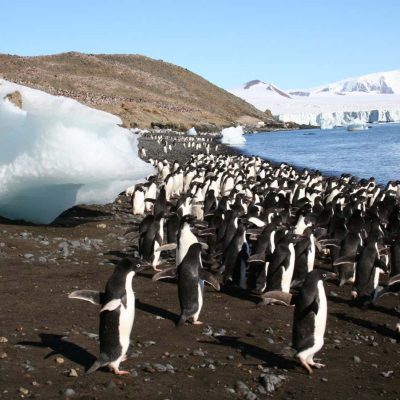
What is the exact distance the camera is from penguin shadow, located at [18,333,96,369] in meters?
5.05

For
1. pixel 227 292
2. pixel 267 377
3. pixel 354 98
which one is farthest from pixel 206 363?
pixel 354 98

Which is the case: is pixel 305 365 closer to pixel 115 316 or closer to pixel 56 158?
pixel 115 316

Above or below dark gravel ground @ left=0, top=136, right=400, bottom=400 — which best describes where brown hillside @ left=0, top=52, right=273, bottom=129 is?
above

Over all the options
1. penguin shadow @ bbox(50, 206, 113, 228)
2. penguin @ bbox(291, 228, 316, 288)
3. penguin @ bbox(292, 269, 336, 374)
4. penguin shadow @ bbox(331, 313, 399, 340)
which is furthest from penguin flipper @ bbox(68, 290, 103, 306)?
penguin shadow @ bbox(50, 206, 113, 228)

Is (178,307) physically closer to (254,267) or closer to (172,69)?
(254,267)

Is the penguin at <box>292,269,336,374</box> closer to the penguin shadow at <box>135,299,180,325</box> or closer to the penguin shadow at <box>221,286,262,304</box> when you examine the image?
the penguin shadow at <box>135,299,180,325</box>

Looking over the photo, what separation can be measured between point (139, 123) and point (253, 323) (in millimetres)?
57563

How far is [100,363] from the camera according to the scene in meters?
4.85

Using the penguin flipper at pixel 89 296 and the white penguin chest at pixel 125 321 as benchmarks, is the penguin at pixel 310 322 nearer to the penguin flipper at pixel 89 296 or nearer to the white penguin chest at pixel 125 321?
the white penguin chest at pixel 125 321

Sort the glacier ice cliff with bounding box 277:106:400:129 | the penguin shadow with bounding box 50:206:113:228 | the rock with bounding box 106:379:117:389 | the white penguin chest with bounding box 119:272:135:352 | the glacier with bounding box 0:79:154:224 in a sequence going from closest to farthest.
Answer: the rock with bounding box 106:379:117:389 < the white penguin chest with bounding box 119:272:135:352 < the glacier with bounding box 0:79:154:224 < the penguin shadow with bounding box 50:206:113:228 < the glacier ice cliff with bounding box 277:106:400:129

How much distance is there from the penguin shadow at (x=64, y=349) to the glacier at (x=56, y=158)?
4.88 m

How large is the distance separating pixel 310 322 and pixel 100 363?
1.76 m

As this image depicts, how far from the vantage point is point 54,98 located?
1097 centimetres

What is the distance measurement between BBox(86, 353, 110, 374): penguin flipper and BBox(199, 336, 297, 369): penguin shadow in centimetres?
114
